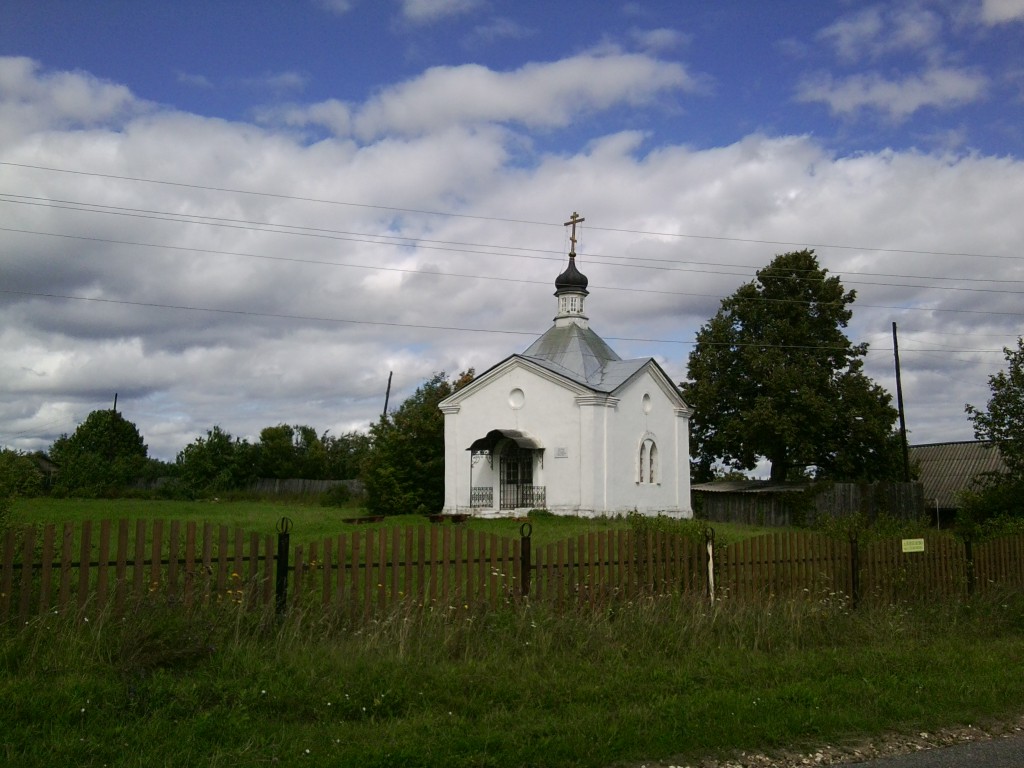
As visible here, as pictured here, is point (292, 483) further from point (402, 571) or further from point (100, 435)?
point (402, 571)

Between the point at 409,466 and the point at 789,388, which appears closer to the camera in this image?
the point at 409,466

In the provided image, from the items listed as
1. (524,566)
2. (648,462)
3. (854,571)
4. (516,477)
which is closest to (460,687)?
(524,566)

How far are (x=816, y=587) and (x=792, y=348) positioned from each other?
2955 cm

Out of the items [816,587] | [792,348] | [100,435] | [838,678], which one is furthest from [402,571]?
[100,435]

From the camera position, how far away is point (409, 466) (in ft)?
112

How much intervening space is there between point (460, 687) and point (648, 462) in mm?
25020

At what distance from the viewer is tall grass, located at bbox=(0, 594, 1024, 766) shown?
6023mm

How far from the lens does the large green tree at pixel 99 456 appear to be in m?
48.9

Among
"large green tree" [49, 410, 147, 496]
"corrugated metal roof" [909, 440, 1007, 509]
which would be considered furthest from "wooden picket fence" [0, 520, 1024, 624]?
"large green tree" [49, 410, 147, 496]

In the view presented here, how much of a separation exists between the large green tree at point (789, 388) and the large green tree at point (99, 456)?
2926 cm

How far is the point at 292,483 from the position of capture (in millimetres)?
51250

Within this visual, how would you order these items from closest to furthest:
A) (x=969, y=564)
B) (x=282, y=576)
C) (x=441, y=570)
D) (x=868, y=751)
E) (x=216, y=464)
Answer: (x=868, y=751) → (x=282, y=576) → (x=441, y=570) → (x=969, y=564) → (x=216, y=464)

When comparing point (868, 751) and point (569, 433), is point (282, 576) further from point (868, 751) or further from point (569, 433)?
point (569, 433)

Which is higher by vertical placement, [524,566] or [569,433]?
[569,433]
